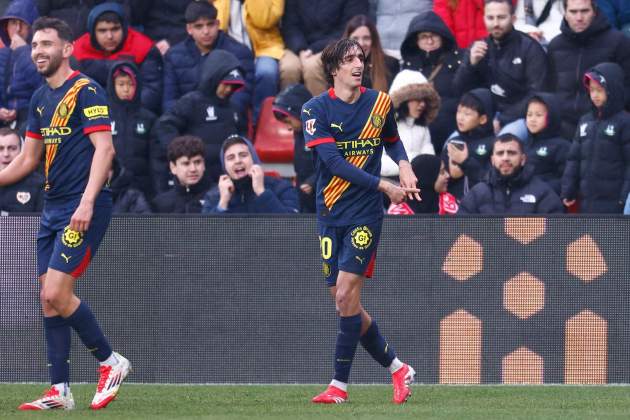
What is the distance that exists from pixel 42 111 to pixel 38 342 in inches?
109

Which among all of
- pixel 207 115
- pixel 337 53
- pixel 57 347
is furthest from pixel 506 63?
pixel 57 347

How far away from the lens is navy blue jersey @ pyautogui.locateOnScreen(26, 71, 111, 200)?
336 inches

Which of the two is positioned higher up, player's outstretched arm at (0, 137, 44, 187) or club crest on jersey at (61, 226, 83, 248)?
player's outstretched arm at (0, 137, 44, 187)

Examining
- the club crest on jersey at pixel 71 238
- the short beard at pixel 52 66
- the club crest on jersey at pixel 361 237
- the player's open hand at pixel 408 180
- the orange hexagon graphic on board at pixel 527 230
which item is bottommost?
the orange hexagon graphic on board at pixel 527 230

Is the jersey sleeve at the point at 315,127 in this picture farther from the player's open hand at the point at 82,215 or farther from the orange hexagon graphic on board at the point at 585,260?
the orange hexagon graphic on board at the point at 585,260

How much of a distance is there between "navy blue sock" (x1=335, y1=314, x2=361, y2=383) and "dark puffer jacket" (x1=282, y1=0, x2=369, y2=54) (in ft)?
18.8

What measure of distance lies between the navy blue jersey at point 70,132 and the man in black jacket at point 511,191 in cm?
403

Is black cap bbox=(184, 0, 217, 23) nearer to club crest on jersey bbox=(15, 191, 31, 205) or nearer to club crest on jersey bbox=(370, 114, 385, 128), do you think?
club crest on jersey bbox=(15, 191, 31, 205)

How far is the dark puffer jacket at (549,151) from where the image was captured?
41.0 ft

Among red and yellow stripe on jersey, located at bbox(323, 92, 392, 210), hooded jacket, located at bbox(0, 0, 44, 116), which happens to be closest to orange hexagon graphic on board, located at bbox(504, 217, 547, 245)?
red and yellow stripe on jersey, located at bbox(323, 92, 392, 210)

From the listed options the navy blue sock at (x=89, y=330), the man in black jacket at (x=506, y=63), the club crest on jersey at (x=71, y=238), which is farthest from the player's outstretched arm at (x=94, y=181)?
the man in black jacket at (x=506, y=63)

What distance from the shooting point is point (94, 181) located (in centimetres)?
830

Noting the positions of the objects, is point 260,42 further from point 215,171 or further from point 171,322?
point 171,322

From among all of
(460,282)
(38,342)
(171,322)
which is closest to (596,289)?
(460,282)
